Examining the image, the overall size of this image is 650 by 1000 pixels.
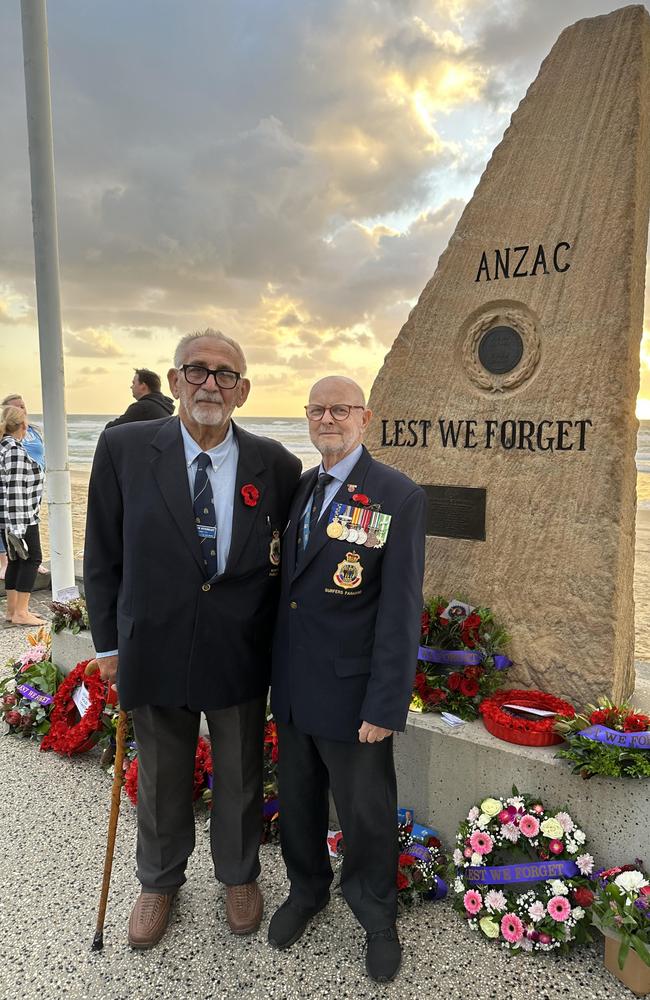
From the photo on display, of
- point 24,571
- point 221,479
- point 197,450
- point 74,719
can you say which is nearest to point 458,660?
point 221,479

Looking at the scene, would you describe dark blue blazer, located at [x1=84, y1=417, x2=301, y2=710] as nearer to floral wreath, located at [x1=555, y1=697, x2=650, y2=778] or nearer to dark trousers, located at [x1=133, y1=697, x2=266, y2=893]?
dark trousers, located at [x1=133, y1=697, x2=266, y2=893]

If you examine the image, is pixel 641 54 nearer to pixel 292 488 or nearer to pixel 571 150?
pixel 571 150

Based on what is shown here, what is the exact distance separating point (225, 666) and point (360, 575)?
54 centimetres

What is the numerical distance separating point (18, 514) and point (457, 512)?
451 cm

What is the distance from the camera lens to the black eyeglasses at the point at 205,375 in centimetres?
198

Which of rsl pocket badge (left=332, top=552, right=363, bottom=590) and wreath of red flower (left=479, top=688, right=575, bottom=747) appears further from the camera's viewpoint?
wreath of red flower (left=479, top=688, right=575, bottom=747)

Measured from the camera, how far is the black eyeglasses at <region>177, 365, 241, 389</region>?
1.98m

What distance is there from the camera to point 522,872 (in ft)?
7.42

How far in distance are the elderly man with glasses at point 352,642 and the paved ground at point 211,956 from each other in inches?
4.7

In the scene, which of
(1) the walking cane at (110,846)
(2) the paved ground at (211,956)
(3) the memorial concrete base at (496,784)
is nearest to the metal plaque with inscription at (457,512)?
(3) the memorial concrete base at (496,784)

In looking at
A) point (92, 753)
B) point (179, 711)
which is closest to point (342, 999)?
point (179, 711)

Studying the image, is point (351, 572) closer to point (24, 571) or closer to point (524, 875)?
point (524, 875)

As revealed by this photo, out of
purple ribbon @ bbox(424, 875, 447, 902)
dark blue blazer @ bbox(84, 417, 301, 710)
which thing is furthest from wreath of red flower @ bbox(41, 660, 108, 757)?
purple ribbon @ bbox(424, 875, 447, 902)

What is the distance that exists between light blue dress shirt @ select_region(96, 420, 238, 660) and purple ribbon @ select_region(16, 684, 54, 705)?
2.28 meters
